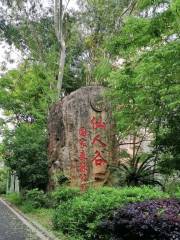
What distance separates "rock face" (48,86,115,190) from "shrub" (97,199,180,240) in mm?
6196

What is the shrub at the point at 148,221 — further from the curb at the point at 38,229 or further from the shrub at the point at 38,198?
the shrub at the point at 38,198

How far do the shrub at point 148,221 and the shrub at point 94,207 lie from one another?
1.02 meters

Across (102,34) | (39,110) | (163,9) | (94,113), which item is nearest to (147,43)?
(163,9)

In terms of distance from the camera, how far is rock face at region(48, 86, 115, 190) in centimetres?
1348

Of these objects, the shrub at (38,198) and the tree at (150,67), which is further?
the shrub at (38,198)

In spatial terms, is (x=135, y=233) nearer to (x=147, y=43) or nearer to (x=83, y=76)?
(x=147, y=43)

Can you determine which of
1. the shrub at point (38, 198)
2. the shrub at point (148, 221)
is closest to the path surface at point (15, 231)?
the shrub at point (38, 198)

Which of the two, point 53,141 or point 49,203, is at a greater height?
point 53,141

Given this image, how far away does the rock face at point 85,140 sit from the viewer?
1348 centimetres

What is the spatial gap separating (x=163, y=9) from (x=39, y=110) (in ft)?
48.4

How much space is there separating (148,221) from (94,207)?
2.50 meters

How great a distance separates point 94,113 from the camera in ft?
45.3

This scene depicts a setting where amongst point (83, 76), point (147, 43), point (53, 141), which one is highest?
point (83, 76)

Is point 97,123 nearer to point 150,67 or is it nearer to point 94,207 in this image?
point 150,67
